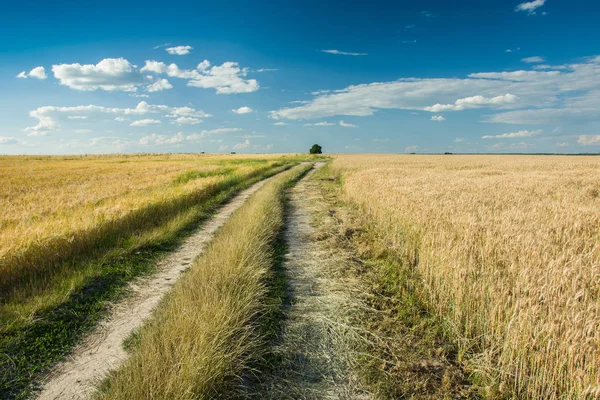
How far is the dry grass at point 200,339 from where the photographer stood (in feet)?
10.1

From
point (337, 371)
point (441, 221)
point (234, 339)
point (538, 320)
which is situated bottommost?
point (337, 371)

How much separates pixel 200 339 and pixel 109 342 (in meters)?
1.78

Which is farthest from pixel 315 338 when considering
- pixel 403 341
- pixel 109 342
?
pixel 109 342

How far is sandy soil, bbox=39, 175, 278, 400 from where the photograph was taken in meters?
3.63

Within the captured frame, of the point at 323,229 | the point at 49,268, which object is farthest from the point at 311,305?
the point at 49,268

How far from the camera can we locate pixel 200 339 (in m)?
3.66

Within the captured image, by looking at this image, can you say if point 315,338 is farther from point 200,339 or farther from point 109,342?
point 109,342

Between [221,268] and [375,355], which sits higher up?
[221,268]

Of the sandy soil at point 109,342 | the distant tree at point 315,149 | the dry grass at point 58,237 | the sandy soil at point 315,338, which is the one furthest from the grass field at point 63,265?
the distant tree at point 315,149

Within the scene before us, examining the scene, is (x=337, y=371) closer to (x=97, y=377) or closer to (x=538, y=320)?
(x=538, y=320)

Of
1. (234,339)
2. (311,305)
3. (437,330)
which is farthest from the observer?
(311,305)

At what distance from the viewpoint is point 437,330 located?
15.3ft

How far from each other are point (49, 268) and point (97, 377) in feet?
14.1

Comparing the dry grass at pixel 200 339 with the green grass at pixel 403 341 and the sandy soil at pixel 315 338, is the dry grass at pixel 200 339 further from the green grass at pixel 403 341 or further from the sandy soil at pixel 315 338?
the green grass at pixel 403 341
